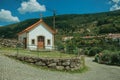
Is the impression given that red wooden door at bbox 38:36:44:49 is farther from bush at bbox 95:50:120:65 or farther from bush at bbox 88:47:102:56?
bush at bbox 88:47:102:56

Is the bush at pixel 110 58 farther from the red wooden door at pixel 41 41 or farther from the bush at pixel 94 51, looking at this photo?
the bush at pixel 94 51

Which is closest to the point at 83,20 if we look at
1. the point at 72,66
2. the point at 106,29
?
the point at 106,29

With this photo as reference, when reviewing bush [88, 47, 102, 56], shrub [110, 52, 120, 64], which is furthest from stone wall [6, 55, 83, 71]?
bush [88, 47, 102, 56]

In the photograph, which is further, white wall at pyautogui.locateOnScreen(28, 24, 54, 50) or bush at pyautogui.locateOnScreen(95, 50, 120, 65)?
white wall at pyautogui.locateOnScreen(28, 24, 54, 50)

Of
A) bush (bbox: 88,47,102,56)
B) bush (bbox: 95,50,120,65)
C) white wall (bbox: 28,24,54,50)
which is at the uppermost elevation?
white wall (bbox: 28,24,54,50)

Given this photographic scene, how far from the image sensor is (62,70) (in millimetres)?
23047

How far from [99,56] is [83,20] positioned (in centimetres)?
13394

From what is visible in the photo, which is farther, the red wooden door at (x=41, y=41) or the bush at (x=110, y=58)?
the red wooden door at (x=41, y=41)

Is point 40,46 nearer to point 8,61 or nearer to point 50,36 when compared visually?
point 50,36

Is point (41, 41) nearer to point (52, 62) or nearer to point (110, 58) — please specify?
point (110, 58)

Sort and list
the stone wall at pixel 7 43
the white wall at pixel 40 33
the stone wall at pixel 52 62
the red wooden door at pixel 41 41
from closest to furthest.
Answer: the stone wall at pixel 52 62 → the stone wall at pixel 7 43 → the white wall at pixel 40 33 → the red wooden door at pixel 41 41

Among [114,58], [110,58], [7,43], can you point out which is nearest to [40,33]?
[7,43]

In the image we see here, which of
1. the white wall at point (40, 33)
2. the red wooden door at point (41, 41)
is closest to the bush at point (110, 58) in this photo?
the white wall at point (40, 33)

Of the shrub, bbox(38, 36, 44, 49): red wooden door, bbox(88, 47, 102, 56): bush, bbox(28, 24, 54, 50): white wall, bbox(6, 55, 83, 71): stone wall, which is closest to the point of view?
bbox(6, 55, 83, 71): stone wall
